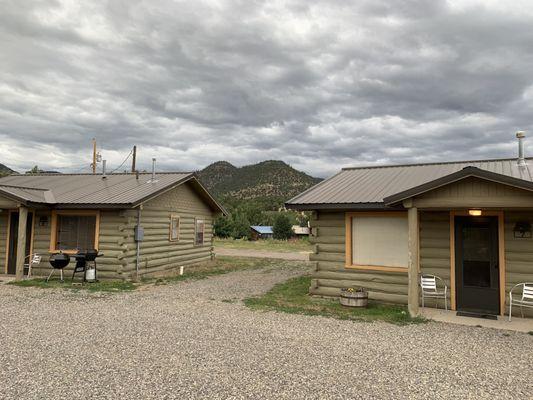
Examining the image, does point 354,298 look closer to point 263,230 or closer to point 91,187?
point 91,187

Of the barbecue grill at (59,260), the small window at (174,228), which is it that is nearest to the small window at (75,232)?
the barbecue grill at (59,260)

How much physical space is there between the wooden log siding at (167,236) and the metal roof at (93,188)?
0.54 metres

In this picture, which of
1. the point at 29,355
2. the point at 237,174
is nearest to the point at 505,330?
the point at 29,355

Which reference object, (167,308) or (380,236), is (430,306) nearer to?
(380,236)

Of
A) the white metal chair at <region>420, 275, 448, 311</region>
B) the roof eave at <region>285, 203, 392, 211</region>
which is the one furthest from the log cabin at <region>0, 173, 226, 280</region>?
the white metal chair at <region>420, 275, 448, 311</region>

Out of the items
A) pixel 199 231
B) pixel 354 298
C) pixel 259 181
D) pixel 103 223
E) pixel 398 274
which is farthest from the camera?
pixel 259 181

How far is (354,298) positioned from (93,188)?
446 inches

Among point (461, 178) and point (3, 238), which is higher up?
point (461, 178)

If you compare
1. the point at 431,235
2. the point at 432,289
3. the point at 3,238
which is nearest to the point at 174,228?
the point at 3,238

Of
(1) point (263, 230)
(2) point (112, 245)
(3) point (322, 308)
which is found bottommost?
(3) point (322, 308)

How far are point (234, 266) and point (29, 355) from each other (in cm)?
1364

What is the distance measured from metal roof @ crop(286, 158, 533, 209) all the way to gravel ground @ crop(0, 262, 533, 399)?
3.26m

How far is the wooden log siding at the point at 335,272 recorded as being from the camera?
10.3 metres

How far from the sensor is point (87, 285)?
12.8 m
